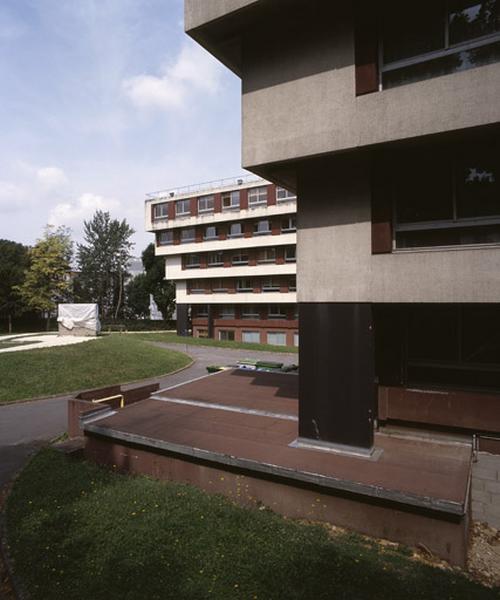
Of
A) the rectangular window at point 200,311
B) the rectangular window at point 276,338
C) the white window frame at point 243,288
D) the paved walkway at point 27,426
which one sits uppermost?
the white window frame at point 243,288

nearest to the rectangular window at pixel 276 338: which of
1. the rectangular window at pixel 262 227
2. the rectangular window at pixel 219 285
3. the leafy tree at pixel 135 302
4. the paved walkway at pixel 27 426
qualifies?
the rectangular window at pixel 219 285

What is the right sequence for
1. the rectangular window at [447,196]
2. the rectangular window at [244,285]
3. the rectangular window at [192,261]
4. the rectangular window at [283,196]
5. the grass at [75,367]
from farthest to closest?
the rectangular window at [192,261] → the rectangular window at [244,285] → the rectangular window at [283,196] → the grass at [75,367] → the rectangular window at [447,196]

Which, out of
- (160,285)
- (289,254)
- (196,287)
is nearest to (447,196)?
(289,254)

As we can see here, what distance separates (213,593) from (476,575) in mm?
3313

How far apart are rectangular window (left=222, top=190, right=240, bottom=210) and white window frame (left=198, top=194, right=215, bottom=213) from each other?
4.16 ft

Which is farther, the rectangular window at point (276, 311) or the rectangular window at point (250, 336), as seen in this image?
the rectangular window at point (250, 336)

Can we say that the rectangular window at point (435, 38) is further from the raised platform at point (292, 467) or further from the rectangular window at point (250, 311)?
the rectangular window at point (250, 311)

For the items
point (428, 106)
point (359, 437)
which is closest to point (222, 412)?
point (359, 437)

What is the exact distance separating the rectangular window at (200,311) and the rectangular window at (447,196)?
3653cm

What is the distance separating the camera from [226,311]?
4141 centimetres

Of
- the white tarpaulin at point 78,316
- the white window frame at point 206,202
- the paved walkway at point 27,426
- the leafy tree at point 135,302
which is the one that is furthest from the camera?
the leafy tree at point 135,302

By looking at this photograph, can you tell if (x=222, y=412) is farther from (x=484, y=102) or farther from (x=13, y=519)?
(x=484, y=102)

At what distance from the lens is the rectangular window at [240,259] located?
3944 centimetres

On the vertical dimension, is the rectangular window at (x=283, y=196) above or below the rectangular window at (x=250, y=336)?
above
